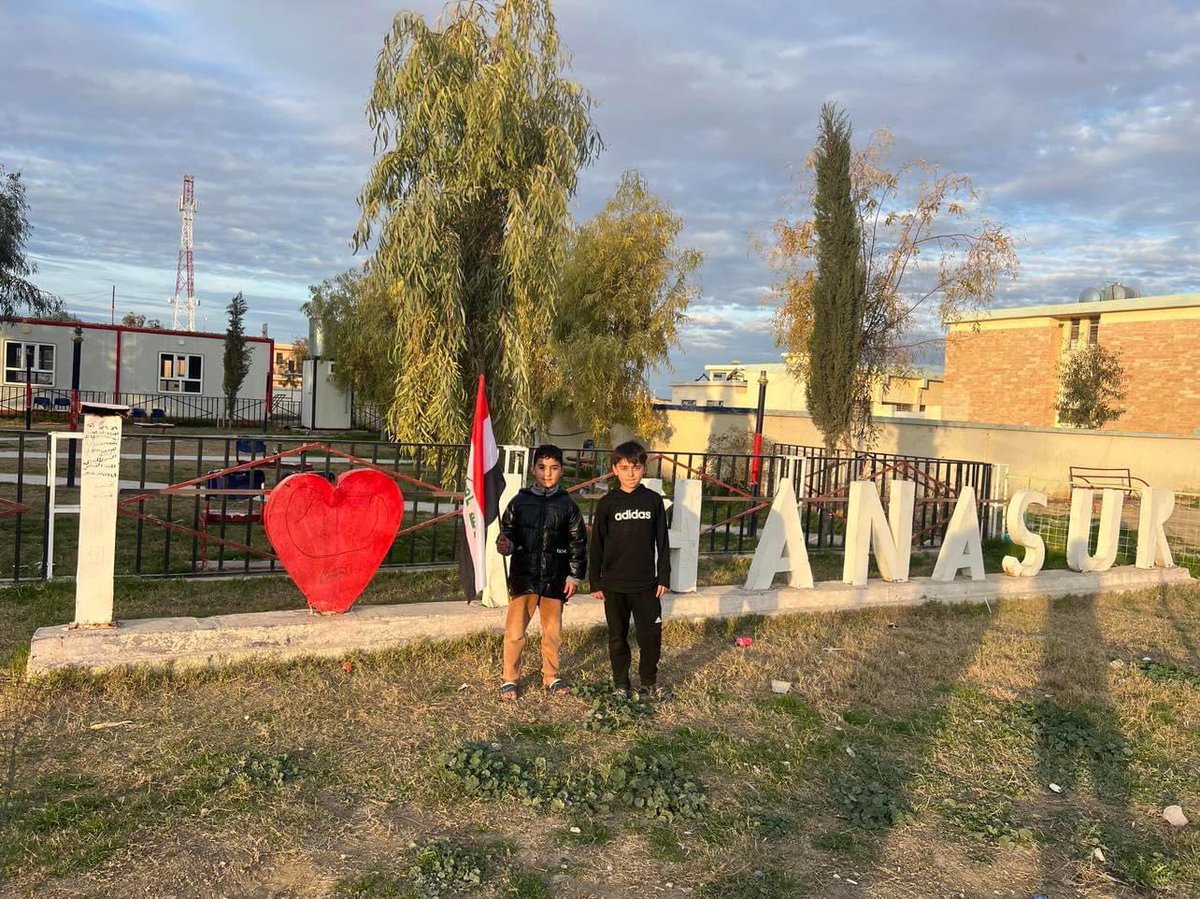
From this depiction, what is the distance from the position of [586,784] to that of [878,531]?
4.71 metres

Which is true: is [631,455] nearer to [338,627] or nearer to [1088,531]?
[338,627]

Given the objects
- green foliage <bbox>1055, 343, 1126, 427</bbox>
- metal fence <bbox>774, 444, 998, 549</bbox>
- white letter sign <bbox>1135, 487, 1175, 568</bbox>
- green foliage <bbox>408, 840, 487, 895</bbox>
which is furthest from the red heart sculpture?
green foliage <bbox>1055, 343, 1126, 427</bbox>

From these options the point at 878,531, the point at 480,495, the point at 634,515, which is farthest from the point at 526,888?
the point at 878,531

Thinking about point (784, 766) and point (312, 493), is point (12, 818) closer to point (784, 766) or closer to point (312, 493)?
point (312, 493)

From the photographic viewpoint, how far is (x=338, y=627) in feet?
17.8

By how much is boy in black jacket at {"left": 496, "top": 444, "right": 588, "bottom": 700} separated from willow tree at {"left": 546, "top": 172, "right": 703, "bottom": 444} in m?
12.6

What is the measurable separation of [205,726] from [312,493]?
153 cm

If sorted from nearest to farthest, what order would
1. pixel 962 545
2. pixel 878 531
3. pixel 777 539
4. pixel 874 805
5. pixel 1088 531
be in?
pixel 874 805
pixel 777 539
pixel 878 531
pixel 962 545
pixel 1088 531

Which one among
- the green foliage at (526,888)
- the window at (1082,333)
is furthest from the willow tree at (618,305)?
the window at (1082,333)

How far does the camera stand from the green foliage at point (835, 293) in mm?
13453

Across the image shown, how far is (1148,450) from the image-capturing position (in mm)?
19156

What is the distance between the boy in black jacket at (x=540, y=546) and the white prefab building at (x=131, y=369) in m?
28.0

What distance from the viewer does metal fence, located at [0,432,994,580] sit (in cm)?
713

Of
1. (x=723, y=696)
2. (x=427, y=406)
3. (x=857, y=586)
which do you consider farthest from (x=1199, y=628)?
(x=427, y=406)
